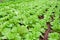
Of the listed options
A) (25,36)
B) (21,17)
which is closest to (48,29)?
(21,17)

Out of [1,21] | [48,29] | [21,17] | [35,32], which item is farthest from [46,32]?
[1,21]

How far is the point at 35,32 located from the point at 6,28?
1.11m

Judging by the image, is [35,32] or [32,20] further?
[32,20]

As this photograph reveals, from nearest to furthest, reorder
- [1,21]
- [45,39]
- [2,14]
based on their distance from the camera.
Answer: [45,39]
[1,21]
[2,14]

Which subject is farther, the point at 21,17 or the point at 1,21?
the point at 21,17

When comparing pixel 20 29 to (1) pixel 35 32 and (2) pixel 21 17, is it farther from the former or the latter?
(2) pixel 21 17

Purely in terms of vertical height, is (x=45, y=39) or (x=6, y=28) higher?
(x=6, y=28)

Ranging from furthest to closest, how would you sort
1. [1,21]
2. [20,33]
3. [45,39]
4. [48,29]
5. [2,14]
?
[2,14] → [48,29] → [1,21] → [45,39] → [20,33]

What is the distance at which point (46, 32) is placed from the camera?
6.80 m

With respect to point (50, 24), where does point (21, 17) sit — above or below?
above

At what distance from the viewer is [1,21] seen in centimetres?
667

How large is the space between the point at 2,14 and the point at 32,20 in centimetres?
155

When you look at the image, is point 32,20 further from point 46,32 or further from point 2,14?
point 2,14

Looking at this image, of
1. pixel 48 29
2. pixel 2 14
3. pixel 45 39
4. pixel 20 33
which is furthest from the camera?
pixel 2 14
